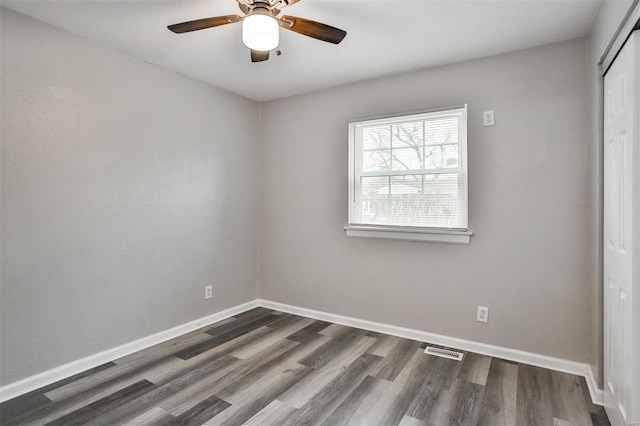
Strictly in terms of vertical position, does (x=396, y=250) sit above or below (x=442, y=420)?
above

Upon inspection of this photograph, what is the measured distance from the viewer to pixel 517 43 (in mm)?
2539

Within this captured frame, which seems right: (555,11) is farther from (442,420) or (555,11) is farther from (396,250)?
(442,420)

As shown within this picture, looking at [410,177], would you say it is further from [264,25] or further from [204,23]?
[204,23]

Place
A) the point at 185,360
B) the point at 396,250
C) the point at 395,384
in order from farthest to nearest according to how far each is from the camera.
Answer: the point at 396,250 < the point at 185,360 < the point at 395,384

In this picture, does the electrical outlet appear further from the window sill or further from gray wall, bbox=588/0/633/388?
gray wall, bbox=588/0/633/388

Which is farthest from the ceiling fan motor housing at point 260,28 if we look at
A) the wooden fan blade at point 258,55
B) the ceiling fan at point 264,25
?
the wooden fan blade at point 258,55

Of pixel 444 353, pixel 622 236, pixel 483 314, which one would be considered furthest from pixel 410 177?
pixel 622 236

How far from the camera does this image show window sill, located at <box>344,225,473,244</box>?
2.86 meters

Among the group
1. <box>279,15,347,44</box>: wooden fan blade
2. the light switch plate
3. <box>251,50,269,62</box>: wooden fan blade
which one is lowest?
the light switch plate

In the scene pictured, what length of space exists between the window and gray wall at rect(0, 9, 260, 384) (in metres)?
1.41

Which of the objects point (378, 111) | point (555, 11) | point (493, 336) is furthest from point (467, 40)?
point (493, 336)

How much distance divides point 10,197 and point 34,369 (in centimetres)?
112

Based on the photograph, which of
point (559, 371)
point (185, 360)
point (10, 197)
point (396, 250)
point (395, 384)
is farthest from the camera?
point (396, 250)

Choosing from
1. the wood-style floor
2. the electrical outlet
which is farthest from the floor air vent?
the electrical outlet
